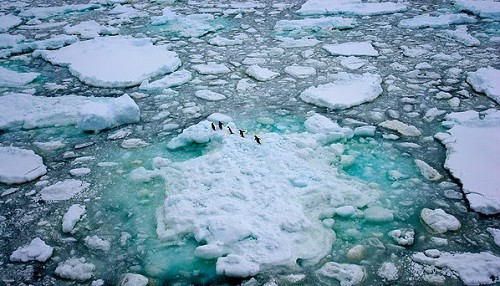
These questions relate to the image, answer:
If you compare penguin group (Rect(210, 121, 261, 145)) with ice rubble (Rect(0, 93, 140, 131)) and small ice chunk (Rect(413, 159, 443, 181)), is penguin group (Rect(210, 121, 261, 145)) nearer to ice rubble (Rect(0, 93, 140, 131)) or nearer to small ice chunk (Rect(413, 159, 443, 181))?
ice rubble (Rect(0, 93, 140, 131))

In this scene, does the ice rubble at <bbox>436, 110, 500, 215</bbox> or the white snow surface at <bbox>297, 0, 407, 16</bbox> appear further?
the white snow surface at <bbox>297, 0, 407, 16</bbox>

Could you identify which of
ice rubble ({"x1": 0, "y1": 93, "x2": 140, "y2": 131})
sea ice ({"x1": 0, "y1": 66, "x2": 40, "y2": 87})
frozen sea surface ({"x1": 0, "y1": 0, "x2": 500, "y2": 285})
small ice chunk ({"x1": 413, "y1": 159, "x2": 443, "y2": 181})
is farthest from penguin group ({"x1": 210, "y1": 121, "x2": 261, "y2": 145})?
sea ice ({"x1": 0, "y1": 66, "x2": 40, "y2": 87})

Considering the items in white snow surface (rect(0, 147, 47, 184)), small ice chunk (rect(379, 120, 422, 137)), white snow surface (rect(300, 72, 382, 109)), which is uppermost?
white snow surface (rect(300, 72, 382, 109))

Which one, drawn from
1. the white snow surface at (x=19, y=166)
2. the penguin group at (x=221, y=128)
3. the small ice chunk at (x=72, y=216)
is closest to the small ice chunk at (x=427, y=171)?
the penguin group at (x=221, y=128)

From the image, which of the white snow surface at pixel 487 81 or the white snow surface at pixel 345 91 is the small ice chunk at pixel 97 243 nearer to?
the white snow surface at pixel 345 91

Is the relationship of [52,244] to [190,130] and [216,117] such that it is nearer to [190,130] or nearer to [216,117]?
[190,130]

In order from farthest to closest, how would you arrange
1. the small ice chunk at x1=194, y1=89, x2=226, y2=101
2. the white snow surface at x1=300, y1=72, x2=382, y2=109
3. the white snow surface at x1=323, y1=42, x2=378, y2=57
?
the white snow surface at x1=323, y1=42, x2=378, y2=57, the small ice chunk at x1=194, y1=89, x2=226, y2=101, the white snow surface at x1=300, y1=72, x2=382, y2=109

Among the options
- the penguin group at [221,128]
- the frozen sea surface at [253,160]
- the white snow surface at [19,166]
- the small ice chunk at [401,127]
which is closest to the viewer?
the frozen sea surface at [253,160]
